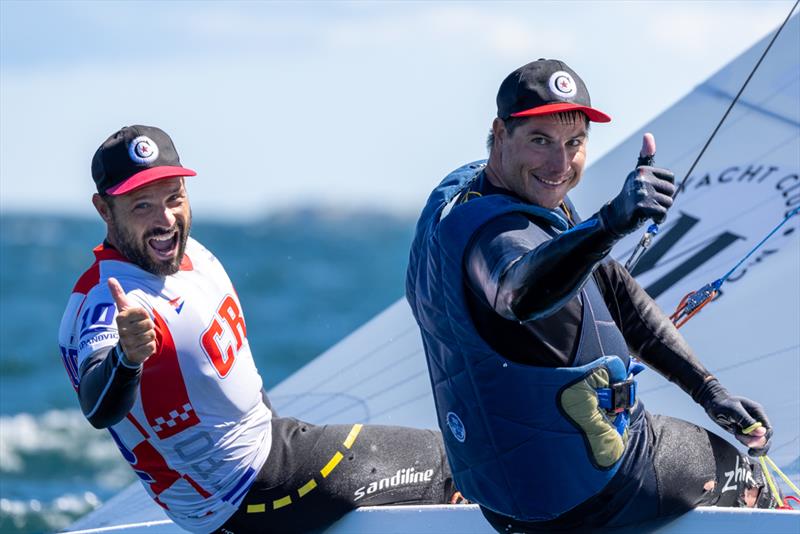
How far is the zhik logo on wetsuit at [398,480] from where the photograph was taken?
2.35 m

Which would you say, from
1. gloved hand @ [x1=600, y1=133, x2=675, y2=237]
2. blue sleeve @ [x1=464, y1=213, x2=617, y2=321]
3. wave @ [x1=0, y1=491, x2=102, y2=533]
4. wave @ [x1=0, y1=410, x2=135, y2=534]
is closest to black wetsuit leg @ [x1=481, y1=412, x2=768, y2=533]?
blue sleeve @ [x1=464, y1=213, x2=617, y2=321]

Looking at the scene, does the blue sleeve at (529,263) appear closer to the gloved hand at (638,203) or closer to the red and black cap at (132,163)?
the gloved hand at (638,203)

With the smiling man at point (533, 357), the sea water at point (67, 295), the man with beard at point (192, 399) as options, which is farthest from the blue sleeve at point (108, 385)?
the sea water at point (67, 295)

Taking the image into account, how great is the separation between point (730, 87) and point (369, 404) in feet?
4.43

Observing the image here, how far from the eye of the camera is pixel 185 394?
2205mm

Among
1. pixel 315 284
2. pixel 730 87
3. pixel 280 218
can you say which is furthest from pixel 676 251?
pixel 280 218

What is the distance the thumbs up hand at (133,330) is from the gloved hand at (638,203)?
0.68 metres

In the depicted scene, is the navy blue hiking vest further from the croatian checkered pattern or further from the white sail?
the white sail

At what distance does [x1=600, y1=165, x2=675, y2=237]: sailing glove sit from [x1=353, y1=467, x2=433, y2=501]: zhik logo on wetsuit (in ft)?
2.95

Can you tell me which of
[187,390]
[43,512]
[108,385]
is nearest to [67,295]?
[43,512]

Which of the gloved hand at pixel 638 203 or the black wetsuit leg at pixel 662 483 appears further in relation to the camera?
the black wetsuit leg at pixel 662 483

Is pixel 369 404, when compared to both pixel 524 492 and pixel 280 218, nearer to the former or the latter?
pixel 524 492

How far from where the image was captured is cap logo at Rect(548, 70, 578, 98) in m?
1.82

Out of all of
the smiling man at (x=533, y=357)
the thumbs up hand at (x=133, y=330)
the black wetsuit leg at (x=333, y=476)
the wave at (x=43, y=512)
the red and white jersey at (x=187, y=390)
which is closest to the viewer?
the smiling man at (x=533, y=357)
